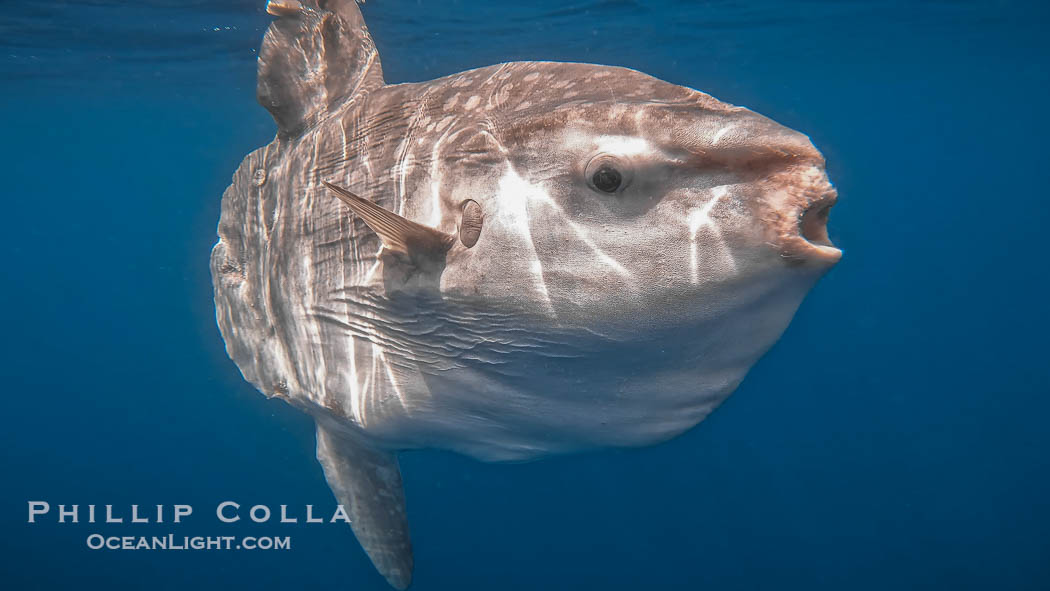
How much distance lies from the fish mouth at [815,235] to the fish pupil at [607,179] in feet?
1.49

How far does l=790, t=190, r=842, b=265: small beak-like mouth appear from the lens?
145 cm

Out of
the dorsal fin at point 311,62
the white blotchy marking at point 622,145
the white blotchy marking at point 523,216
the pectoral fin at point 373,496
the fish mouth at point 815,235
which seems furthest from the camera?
the pectoral fin at point 373,496

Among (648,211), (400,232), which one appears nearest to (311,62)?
(400,232)

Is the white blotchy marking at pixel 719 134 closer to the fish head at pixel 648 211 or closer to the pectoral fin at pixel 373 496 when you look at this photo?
the fish head at pixel 648 211

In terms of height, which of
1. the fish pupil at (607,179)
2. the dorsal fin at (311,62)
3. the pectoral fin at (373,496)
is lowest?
the pectoral fin at (373,496)

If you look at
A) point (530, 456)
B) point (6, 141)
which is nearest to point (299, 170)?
point (530, 456)

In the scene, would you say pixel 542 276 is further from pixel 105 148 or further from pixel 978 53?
pixel 105 148

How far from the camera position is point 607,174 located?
163 centimetres

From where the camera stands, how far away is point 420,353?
2.37m

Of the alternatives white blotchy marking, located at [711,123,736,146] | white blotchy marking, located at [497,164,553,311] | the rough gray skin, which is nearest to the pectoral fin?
the rough gray skin

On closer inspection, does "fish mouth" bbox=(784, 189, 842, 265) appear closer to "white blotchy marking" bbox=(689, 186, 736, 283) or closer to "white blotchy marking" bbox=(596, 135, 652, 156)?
"white blotchy marking" bbox=(689, 186, 736, 283)

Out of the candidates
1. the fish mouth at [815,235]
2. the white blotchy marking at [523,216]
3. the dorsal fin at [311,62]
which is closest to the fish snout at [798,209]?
the fish mouth at [815,235]

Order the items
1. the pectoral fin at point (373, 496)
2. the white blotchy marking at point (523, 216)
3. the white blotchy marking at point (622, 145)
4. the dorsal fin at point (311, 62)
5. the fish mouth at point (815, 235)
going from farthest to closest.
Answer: the pectoral fin at point (373, 496) < the dorsal fin at point (311, 62) < the white blotchy marking at point (523, 216) < the white blotchy marking at point (622, 145) < the fish mouth at point (815, 235)

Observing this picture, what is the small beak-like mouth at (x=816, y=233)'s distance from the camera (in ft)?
4.77
